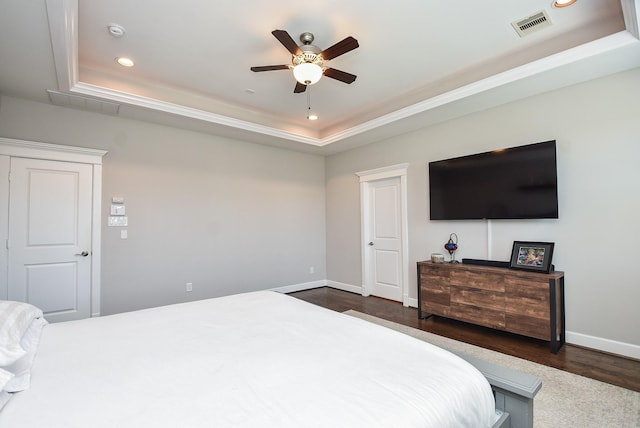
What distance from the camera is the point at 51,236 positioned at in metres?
3.55

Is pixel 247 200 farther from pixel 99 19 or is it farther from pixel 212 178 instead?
pixel 99 19

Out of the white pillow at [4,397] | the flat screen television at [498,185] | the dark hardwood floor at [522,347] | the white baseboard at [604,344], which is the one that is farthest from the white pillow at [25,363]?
the white baseboard at [604,344]

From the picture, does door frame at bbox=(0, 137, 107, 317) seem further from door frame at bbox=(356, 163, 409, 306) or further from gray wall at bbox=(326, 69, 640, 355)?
gray wall at bbox=(326, 69, 640, 355)

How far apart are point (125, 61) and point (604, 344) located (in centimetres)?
566

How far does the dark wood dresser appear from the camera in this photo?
2.96m

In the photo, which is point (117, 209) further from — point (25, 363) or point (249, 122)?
point (25, 363)

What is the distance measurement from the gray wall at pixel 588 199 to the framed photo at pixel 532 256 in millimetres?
136

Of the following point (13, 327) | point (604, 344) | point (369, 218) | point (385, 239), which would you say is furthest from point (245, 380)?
point (369, 218)

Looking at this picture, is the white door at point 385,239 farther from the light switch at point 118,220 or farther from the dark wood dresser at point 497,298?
the light switch at point 118,220

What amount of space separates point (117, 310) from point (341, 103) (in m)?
4.11

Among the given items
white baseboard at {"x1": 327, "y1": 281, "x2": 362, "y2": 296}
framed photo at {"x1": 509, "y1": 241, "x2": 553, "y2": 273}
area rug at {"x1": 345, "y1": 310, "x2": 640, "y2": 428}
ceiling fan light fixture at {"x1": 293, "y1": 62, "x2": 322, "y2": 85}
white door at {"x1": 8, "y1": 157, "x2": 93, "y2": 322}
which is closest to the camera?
area rug at {"x1": 345, "y1": 310, "x2": 640, "y2": 428}

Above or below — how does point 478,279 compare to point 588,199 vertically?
below

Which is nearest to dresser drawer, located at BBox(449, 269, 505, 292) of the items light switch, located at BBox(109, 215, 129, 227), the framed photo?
the framed photo

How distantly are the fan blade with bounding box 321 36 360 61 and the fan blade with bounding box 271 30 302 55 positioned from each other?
241 mm
